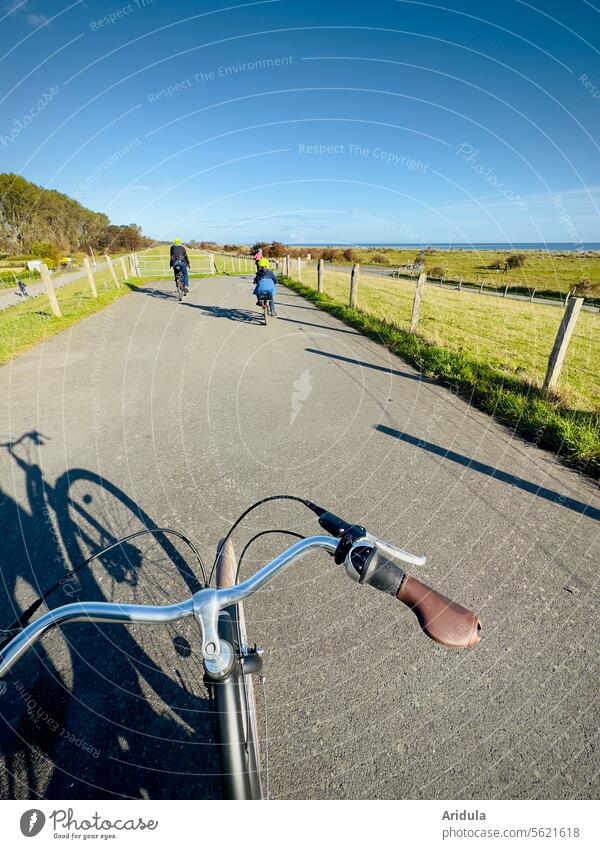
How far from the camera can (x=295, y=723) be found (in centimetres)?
201

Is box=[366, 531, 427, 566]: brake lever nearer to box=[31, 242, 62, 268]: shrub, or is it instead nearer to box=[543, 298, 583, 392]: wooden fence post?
box=[543, 298, 583, 392]: wooden fence post

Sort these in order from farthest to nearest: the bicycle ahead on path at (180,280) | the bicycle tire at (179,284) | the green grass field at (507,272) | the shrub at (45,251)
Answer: the green grass field at (507,272)
the shrub at (45,251)
the bicycle tire at (179,284)
the bicycle ahead on path at (180,280)

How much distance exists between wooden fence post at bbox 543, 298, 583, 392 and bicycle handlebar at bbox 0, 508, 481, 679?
582cm

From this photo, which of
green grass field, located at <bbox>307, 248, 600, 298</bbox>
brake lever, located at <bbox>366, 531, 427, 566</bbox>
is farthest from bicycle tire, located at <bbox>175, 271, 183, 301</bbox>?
green grass field, located at <bbox>307, 248, 600, 298</bbox>

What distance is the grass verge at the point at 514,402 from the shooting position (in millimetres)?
4562

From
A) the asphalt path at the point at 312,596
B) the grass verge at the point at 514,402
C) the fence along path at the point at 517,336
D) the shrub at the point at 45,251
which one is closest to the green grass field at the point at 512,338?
the fence along path at the point at 517,336

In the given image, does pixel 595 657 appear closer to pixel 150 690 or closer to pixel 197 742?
pixel 197 742

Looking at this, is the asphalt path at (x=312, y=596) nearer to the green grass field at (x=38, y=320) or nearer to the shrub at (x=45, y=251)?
the green grass field at (x=38, y=320)

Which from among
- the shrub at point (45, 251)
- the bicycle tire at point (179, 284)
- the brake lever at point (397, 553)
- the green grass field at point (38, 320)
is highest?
the shrub at point (45, 251)

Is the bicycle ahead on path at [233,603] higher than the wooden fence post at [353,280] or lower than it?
lower

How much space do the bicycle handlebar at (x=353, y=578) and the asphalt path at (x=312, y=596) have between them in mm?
1372

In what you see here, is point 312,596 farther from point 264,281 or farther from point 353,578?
point 264,281

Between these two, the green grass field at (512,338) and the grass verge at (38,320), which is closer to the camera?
the green grass field at (512,338)

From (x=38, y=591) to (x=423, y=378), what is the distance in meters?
6.58
